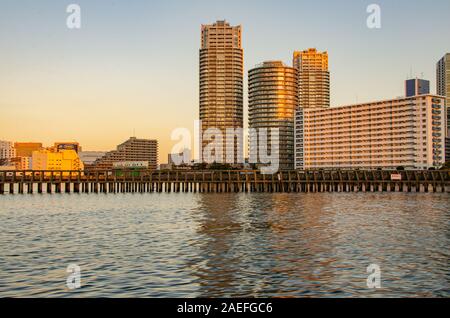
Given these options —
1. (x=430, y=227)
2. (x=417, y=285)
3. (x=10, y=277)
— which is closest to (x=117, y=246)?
(x=10, y=277)

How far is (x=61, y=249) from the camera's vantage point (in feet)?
101

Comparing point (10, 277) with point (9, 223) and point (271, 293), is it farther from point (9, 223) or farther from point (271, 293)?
point (9, 223)

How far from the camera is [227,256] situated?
27.9m

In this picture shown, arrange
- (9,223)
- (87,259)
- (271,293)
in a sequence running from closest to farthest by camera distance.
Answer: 1. (271,293)
2. (87,259)
3. (9,223)

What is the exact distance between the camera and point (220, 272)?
919 inches

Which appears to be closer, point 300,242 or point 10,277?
point 10,277

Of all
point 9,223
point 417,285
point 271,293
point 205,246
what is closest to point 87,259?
point 205,246

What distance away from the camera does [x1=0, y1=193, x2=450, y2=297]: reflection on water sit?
2009 centimetres

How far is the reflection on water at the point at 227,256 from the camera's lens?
20.1 meters
